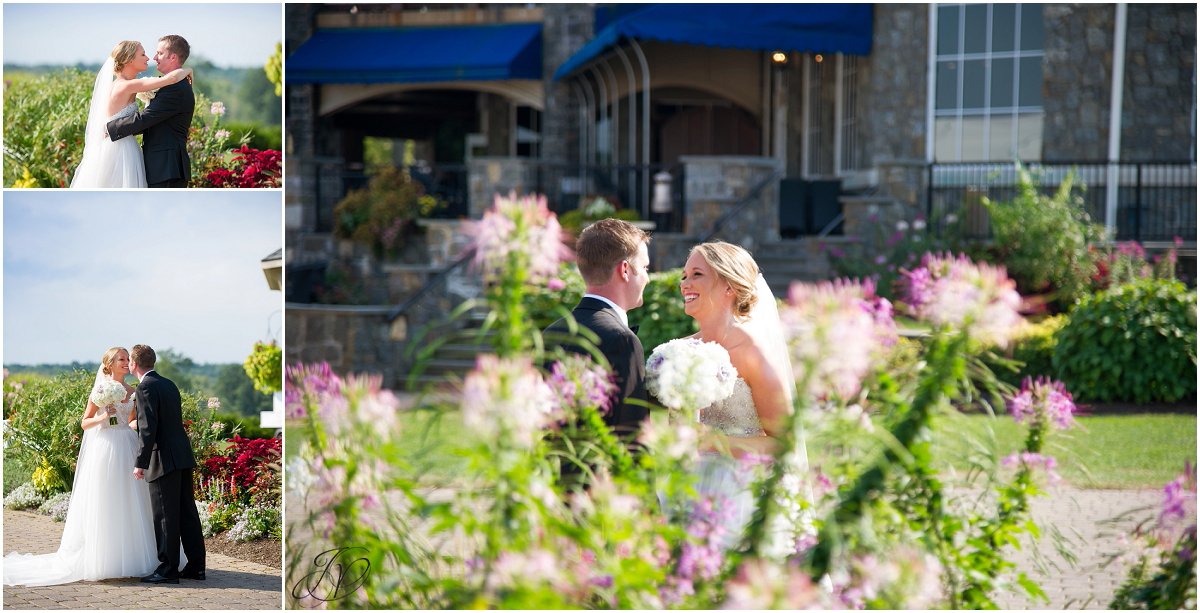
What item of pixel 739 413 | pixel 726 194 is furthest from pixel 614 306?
pixel 726 194

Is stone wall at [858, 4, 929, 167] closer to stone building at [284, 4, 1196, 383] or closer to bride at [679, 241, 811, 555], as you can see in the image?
stone building at [284, 4, 1196, 383]

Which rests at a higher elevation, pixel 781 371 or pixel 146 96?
pixel 146 96

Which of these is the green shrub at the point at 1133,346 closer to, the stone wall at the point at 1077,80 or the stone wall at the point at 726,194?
the stone wall at the point at 726,194

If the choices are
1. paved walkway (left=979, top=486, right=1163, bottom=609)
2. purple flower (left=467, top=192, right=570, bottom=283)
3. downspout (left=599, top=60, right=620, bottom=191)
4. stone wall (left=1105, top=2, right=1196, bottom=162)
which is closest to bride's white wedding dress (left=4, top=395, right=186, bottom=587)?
purple flower (left=467, top=192, right=570, bottom=283)

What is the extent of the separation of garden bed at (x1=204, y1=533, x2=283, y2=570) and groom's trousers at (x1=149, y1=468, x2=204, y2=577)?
52 millimetres

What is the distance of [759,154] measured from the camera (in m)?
18.2

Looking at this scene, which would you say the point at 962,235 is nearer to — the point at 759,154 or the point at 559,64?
the point at 759,154

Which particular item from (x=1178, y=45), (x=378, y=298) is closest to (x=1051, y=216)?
(x=1178, y=45)

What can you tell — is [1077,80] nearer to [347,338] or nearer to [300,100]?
[347,338]

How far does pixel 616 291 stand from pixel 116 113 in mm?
1952

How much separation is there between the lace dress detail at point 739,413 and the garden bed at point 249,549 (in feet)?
A: 5.49

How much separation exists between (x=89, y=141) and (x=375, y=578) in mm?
2329

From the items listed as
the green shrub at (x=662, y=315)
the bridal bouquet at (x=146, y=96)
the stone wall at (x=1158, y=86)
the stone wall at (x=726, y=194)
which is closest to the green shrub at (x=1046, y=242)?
the stone wall at (x=1158, y=86)

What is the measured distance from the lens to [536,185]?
1482 centimetres
